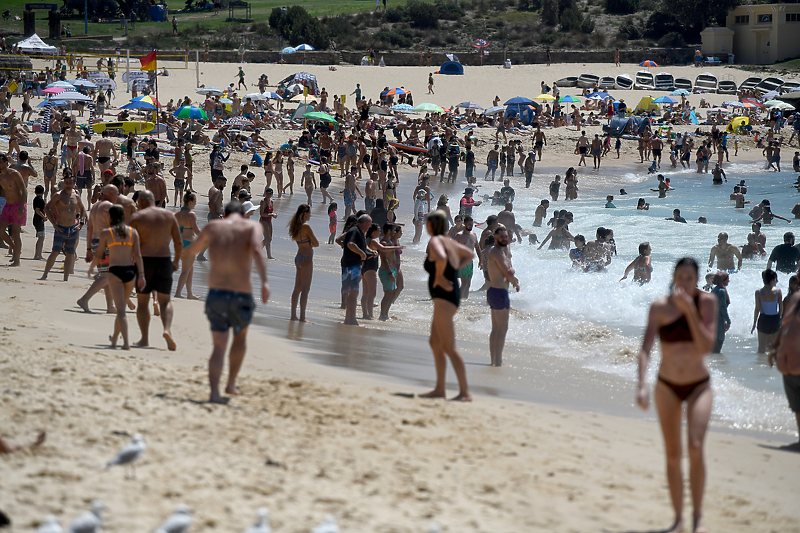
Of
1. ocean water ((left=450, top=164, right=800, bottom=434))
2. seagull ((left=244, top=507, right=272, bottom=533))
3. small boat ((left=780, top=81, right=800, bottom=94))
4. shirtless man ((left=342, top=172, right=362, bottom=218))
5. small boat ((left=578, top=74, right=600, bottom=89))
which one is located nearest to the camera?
seagull ((left=244, top=507, right=272, bottom=533))

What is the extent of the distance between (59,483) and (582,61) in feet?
168

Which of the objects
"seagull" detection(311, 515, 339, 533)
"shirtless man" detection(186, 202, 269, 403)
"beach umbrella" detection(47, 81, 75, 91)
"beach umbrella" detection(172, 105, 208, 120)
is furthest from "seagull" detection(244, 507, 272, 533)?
"beach umbrella" detection(47, 81, 75, 91)

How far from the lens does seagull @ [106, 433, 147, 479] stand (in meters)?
3.88

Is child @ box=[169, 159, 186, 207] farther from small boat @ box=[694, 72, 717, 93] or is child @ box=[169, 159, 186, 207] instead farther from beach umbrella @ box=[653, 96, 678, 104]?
small boat @ box=[694, 72, 717, 93]

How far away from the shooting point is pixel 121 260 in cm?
646

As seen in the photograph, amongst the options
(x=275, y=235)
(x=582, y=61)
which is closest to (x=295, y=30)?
(x=582, y=61)

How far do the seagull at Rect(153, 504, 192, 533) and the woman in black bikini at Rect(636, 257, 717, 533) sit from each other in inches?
86.2

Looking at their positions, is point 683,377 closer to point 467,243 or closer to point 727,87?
point 467,243

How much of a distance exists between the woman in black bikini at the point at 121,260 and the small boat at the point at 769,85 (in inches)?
1729

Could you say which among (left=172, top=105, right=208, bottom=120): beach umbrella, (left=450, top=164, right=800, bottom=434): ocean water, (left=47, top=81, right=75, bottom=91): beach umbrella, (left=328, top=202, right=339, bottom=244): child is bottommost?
(left=450, top=164, right=800, bottom=434): ocean water

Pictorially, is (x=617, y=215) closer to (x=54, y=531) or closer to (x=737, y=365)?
(x=737, y=365)

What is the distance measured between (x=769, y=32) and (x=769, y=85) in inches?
428

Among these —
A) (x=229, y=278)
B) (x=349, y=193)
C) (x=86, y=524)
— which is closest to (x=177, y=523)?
(x=86, y=524)

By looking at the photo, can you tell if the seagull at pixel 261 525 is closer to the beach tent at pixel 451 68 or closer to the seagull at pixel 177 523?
the seagull at pixel 177 523
